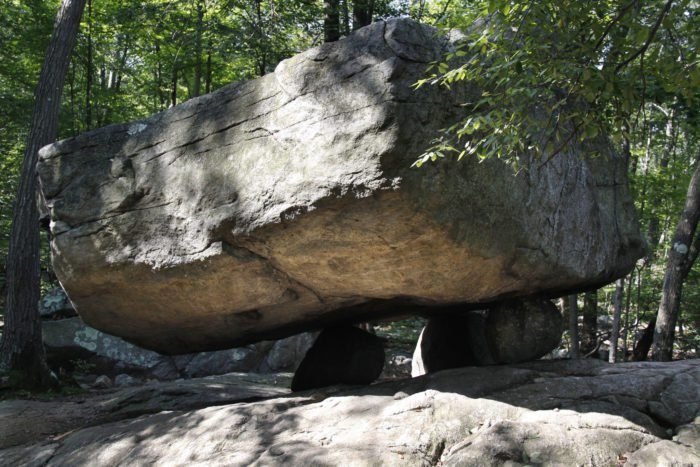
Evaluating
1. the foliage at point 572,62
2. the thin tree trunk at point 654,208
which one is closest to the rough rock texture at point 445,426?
the foliage at point 572,62

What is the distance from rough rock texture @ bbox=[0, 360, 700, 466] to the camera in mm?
5000

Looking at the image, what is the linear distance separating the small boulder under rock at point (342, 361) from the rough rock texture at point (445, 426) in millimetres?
659

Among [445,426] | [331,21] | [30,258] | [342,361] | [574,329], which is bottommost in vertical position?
[574,329]

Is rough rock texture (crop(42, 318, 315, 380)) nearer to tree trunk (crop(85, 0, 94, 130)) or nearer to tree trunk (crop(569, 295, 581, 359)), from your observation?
tree trunk (crop(85, 0, 94, 130))

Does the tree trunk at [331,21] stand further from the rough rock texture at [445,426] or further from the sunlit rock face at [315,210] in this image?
the rough rock texture at [445,426]

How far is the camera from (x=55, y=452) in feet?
21.1

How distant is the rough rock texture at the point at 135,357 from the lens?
13.0m

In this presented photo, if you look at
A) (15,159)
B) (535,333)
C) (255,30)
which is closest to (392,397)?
(535,333)

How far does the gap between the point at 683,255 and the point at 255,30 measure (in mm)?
8727

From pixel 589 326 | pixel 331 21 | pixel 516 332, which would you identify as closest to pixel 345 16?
pixel 331 21

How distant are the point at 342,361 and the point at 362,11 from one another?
7.83 metres

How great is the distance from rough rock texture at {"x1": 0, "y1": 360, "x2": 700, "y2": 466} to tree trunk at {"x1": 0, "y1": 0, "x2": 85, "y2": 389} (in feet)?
10.8

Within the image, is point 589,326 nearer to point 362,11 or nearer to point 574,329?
point 574,329

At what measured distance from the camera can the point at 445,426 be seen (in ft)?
17.6
